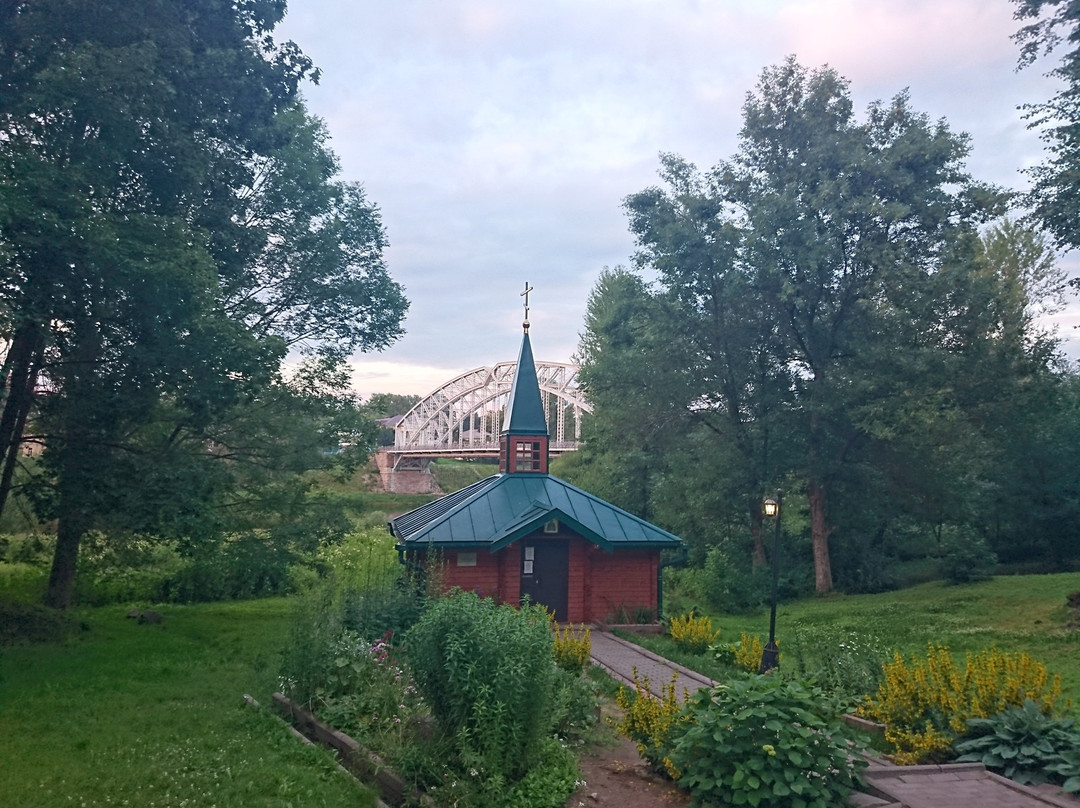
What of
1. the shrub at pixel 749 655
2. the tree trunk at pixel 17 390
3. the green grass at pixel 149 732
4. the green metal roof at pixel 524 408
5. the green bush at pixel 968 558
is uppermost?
the green metal roof at pixel 524 408

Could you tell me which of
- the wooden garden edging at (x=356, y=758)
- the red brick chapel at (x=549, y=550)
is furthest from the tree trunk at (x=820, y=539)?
the wooden garden edging at (x=356, y=758)

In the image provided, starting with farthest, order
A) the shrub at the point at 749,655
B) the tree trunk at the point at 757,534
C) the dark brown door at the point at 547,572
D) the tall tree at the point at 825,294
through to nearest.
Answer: the tree trunk at the point at 757,534, the tall tree at the point at 825,294, the dark brown door at the point at 547,572, the shrub at the point at 749,655

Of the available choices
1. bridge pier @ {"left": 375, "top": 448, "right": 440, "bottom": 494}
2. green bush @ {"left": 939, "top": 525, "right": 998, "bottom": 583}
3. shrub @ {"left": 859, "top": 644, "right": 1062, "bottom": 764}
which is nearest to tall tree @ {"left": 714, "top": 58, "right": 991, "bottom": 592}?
green bush @ {"left": 939, "top": 525, "right": 998, "bottom": 583}

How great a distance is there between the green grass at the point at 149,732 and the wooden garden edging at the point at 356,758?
0.17 metres

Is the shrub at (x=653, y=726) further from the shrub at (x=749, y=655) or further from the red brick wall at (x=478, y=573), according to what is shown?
the red brick wall at (x=478, y=573)

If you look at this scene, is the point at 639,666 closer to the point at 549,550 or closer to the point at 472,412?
the point at 549,550

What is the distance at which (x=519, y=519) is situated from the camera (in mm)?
16312

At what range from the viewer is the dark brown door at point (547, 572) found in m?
16.7

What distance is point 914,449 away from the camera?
23.2 m

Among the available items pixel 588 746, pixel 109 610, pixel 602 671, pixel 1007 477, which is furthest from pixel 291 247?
pixel 1007 477

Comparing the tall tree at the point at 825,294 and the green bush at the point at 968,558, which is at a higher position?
the tall tree at the point at 825,294

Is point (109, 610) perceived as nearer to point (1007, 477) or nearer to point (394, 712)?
point (394, 712)

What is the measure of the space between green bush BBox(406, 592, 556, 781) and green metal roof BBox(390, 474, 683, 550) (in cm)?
806

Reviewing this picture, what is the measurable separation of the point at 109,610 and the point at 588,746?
1505 cm
